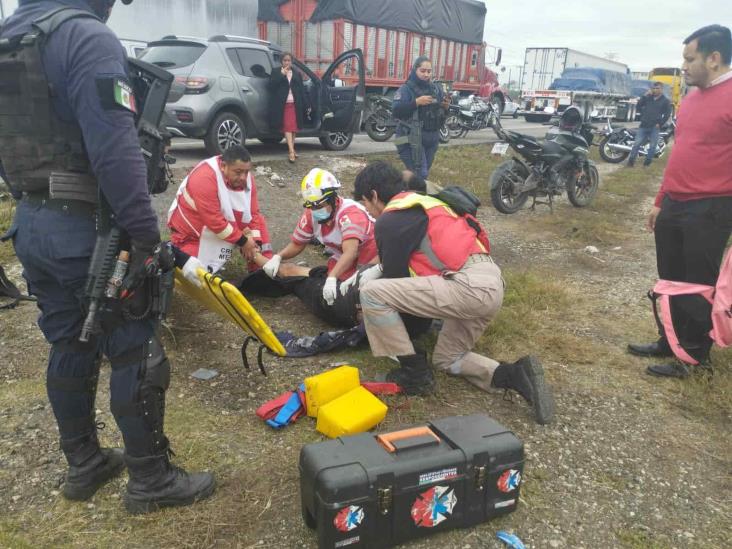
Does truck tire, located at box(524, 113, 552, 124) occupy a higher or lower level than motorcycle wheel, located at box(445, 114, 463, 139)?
higher

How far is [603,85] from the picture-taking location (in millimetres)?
24469

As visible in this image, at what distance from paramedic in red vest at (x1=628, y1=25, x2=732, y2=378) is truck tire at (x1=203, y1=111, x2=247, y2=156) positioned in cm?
591

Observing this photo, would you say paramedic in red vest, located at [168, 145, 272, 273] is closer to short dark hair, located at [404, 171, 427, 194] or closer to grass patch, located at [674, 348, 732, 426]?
short dark hair, located at [404, 171, 427, 194]

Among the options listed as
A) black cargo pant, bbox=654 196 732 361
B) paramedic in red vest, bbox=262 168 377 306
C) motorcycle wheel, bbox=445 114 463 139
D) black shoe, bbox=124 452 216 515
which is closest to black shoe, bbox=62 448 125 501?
black shoe, bbox=124 452 216 515

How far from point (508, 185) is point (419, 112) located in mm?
1577

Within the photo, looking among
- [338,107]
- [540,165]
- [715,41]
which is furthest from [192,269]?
[338,107]

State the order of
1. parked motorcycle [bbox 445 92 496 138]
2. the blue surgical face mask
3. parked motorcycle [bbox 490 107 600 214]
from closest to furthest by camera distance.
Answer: the blue surgical face mask < parked motorcycle [bbox 490 107 600 214] < parked motorcycle [bbox 445 92 496 138]

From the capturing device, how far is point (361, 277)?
134 inches

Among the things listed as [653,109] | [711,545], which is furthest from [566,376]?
[653,109]

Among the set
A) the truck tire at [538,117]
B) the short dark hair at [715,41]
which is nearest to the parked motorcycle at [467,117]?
the truck tire at [538,117]

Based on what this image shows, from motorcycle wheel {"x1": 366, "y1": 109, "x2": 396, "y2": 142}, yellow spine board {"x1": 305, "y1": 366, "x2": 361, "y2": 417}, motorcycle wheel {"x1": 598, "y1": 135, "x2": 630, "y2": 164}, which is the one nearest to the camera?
yellow spine board {"x1": 305, "y1": 366, "x2": 361, "y2": 417}

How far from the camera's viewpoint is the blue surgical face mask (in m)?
3.93

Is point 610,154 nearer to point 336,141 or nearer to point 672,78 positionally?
point 336,141

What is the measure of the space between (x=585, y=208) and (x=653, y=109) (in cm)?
479
